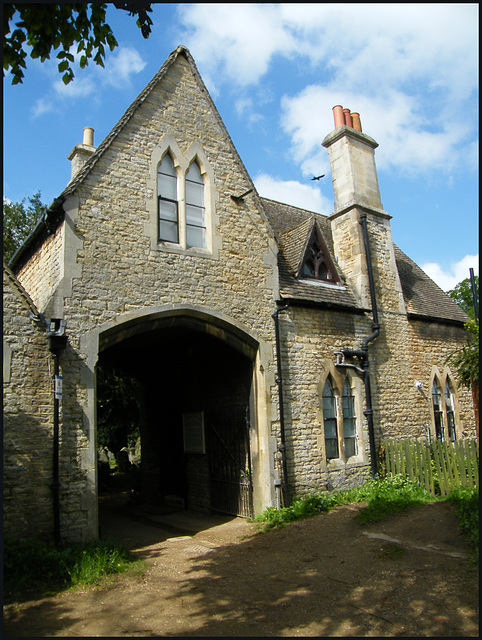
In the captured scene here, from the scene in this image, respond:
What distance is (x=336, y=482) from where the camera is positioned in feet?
36.7

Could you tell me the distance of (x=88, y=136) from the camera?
47.1 feet

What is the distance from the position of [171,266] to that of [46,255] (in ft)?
8.02

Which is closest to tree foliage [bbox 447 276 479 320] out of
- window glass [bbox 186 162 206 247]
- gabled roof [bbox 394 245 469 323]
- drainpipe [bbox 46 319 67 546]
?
gabled roof [bbox 394 245 469 323]

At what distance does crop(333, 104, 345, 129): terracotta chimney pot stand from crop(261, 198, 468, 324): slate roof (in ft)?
9.15

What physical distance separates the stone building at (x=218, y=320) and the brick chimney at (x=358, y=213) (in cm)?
5

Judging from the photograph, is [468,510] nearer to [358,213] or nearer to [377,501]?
[377,501]

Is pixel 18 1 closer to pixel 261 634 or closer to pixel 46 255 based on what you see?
pixel 46 255

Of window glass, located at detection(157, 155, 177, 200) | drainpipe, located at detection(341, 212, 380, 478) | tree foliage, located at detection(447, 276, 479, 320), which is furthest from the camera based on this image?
tree foliage, located at detection(447, 276, 479, 320)

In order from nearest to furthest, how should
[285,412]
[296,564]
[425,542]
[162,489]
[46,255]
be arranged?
[296,564]
[425,542]
[46,255]
[285,412]
[162,489]

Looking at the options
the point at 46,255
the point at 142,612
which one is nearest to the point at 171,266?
the point at 46,255

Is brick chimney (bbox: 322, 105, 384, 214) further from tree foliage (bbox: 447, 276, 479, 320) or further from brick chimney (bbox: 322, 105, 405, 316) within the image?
tree foliage (bbox: 447, 276, 479, 320)

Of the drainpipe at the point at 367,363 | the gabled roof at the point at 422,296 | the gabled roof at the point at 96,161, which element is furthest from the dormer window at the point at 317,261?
the gabled roof at the point at 422,296

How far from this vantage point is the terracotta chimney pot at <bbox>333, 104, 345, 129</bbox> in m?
14.5

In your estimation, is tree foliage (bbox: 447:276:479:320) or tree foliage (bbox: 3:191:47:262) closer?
tree foliage (bbox: 3:191:47:262)
